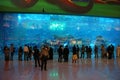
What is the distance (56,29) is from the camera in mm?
33438

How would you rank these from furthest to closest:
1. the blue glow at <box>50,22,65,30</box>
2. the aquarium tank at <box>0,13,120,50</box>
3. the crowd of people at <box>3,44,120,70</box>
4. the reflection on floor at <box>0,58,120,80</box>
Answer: the blue glow at <box>50,22,65,30</box> < the aquarium tank at <box>0,13,120,50</box> < the crowd of people at <box>3,44,120,70</box> < the reflection on floor at <box>0,58,120,80</box>

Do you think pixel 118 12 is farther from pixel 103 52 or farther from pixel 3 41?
pixel 3 41

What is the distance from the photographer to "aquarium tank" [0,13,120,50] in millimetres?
31797

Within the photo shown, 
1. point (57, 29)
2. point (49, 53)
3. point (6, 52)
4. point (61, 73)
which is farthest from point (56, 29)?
point (61, 73)

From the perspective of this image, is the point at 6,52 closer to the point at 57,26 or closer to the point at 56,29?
the point at 56,29

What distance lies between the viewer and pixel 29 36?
32406 mm

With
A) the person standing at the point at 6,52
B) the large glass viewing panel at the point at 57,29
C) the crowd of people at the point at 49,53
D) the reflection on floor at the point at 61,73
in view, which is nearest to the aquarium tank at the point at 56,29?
the large glass viewing panel at the point at 57,29

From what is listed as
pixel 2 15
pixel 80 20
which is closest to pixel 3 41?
pixel 2 15

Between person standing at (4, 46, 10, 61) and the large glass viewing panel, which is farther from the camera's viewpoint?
the large glass viewing panel

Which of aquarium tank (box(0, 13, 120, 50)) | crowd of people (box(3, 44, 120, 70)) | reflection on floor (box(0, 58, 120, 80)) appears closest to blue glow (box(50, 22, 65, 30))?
aquarium tank (box(0, 13, 120, 50))

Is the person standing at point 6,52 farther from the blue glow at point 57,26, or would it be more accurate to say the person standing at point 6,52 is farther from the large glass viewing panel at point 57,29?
the blue glow at point 57,26

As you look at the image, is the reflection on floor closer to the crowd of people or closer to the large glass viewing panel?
the crowd of people

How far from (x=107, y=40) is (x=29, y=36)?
927 centimetres

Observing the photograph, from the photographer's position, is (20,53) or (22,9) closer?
(20,53)
